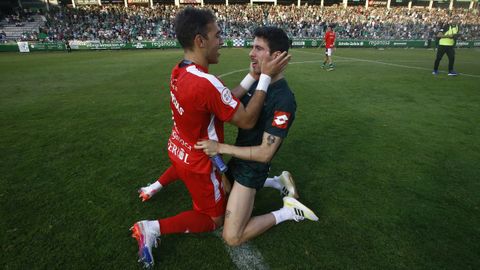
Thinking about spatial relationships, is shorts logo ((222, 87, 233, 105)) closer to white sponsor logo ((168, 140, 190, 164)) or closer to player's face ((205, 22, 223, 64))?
player's face ((205, 22, 223, 64))

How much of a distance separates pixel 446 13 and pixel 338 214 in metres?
57.1

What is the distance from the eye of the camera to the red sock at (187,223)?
118 inches

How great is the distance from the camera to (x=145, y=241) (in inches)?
110

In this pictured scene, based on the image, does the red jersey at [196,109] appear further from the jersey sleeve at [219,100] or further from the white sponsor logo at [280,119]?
the white sponsor logo at [280,119]

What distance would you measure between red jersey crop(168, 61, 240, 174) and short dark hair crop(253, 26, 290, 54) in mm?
736

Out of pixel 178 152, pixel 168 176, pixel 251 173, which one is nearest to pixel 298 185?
pixel 251 173

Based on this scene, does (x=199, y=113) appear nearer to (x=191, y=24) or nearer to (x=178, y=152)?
(x=178, y=152)

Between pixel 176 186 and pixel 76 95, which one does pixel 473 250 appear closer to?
pixel 176 186

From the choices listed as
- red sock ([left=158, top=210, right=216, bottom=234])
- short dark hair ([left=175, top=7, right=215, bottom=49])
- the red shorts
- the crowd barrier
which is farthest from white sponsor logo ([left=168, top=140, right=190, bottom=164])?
the crowd barrier

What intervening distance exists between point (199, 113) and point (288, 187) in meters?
1.84

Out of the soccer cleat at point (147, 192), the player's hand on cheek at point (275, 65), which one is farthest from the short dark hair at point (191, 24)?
the soccer cleat at point (147, 192)

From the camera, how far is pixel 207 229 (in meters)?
3.22

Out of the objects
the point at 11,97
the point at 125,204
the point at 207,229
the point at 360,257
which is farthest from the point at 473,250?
the point at 11,97

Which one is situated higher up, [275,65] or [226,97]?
[275,65]
